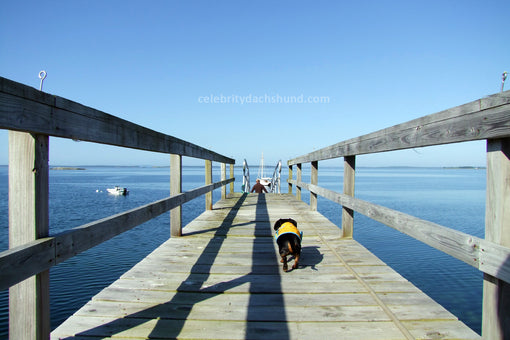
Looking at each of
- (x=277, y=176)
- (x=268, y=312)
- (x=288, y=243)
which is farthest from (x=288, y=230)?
(x=277, y=176)

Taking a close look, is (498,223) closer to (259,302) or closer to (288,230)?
(259,302)

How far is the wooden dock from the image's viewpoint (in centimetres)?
197

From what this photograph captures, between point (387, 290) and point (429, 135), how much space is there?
4.02 ft

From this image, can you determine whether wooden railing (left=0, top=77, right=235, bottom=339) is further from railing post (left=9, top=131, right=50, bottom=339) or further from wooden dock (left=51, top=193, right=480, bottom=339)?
wooden dock (left=51, top=193, right=480, bottom=339)

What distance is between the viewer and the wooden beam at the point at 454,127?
1.48 metres

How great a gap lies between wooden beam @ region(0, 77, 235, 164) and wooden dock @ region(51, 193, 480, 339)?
1.09 m

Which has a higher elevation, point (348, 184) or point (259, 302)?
point (348, 184)

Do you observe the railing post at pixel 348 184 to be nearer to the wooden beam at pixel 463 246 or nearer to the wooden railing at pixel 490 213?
the wooden beam at pixel 463 246

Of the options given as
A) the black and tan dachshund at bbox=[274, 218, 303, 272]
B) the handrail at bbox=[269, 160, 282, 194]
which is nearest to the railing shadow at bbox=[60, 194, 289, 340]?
the black and tan dachshund at bbox=[274, 218, 303, 272]

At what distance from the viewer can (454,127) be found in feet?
5.98

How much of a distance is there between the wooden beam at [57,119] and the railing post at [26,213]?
0.10 metres

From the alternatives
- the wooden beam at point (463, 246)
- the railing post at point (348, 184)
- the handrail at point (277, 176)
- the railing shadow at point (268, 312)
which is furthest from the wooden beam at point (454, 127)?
the handrail at point (277, 176)

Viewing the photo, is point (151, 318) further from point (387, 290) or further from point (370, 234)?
point (370, 234)

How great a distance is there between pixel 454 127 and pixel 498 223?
1.82 feet
